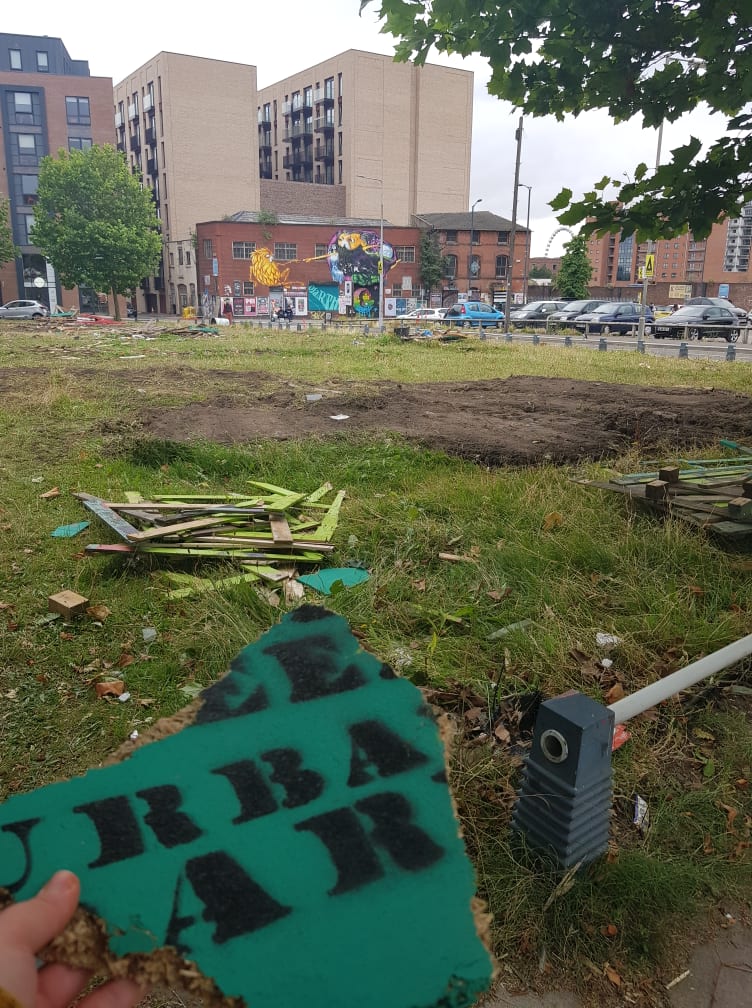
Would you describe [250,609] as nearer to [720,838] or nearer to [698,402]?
[720,838]

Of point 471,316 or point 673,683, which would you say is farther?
point 471,316

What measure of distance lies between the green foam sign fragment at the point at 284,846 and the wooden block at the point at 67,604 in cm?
345

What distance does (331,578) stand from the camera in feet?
17.6

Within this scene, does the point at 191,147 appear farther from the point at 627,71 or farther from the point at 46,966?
the point at 46,966

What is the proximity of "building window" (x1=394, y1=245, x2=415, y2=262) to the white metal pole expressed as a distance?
240 ft

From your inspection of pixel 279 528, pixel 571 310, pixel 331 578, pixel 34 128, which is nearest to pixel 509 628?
pixel 331 578

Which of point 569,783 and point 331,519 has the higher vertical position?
point 569,783

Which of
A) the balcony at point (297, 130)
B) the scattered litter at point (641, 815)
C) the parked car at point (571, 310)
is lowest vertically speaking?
the scattered litter at point (641, 815)

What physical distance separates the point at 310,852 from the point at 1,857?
62 centimetres

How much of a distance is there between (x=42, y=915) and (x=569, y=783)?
1.69m

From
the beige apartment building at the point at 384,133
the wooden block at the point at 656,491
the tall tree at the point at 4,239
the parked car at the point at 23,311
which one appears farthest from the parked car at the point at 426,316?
the wooden block at the point at 656,491

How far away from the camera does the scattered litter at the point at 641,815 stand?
2.91 m

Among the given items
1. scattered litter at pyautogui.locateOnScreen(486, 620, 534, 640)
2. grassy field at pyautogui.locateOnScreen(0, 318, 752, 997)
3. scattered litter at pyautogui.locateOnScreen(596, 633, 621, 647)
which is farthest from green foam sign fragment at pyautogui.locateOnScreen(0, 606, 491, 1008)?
scattered litter at pyautogui.locateOnScreen(596, 633, 621, 647)

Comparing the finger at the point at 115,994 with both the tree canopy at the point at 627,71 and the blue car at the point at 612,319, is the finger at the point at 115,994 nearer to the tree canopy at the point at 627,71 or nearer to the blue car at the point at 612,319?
the tree canopy at the point at 627,71
